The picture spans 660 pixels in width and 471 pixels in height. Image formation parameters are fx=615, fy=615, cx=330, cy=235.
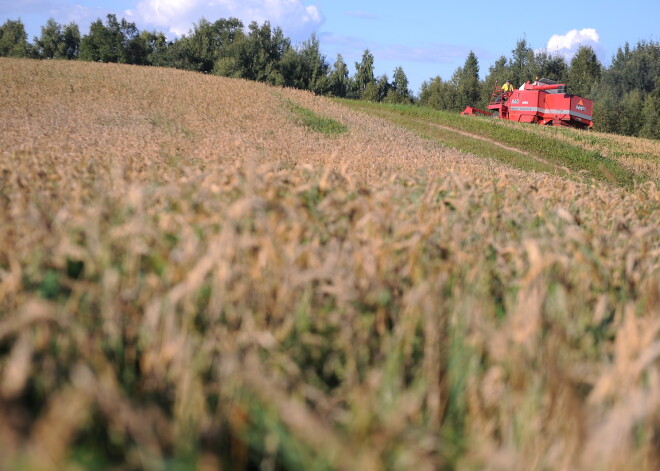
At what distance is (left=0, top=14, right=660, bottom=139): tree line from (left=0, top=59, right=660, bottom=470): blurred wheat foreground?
56.6 meters

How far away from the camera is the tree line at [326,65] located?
205ft

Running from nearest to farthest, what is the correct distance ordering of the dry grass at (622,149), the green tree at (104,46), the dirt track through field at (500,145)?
1. the dirt track through field at (500,145)
2. the dry grass at (622,149)
3. the green tree at (104,46)

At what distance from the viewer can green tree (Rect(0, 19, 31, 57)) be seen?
80631mm

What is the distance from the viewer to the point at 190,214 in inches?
99.3

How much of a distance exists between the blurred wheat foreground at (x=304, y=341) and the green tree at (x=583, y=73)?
92277 millimetres

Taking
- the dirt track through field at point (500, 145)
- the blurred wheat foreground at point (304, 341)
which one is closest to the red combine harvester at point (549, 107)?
the dirt track through field at point (500, 145)

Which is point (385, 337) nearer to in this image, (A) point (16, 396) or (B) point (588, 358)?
(B) point (588, 358)

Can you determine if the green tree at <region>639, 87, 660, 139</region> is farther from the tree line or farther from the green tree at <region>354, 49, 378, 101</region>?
the green tree at <region>354, 49, 378, 101</region>

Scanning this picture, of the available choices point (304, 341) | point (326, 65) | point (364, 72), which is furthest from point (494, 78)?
point (304, 341)

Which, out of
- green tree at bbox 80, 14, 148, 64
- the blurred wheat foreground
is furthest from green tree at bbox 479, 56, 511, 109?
the blurred wheat foreground

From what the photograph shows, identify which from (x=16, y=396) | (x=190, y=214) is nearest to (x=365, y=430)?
(x=16, y=396)

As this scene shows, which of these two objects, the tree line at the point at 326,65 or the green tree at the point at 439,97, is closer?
the tree line at the point at 326,65

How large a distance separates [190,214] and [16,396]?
1.36 metres

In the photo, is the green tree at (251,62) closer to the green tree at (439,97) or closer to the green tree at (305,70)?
the green tree at (305,70)
